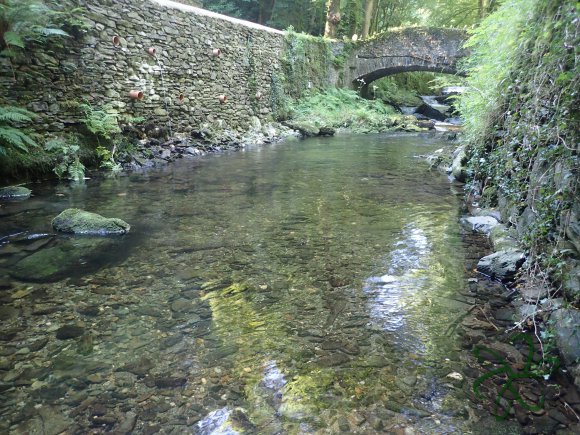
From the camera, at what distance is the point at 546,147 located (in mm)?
2773

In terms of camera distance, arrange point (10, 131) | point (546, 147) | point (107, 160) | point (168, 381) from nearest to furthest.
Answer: point (168, 381)
point (546, 147)
point (10, 131)
point (107, 160)

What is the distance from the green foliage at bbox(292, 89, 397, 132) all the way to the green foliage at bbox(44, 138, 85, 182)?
9918mm

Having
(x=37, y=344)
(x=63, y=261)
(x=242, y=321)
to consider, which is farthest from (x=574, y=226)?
(x=63, y=261)

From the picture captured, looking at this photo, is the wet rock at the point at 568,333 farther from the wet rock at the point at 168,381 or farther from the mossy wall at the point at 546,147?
the wet rock at the point at 168,381

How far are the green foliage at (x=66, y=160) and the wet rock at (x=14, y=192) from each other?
1.03m

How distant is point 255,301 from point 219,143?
8602mm

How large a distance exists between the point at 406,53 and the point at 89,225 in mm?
18916

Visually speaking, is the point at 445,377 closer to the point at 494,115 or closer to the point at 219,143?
the point at 494,115

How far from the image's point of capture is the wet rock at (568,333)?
2.05m

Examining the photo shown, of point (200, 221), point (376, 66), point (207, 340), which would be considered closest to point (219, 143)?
point (200, 221)

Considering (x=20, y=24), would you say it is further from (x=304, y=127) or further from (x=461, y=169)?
(x=304, y=127)

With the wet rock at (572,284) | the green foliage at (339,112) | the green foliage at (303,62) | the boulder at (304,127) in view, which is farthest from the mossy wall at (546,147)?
the green foliage at (303,62)

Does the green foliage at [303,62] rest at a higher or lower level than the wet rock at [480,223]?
higher

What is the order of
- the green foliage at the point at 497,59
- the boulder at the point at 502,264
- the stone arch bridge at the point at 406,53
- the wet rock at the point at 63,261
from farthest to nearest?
the stone arch bridge at the point at 406,53, the green foliage at the point at 497,59, the wet rock at the point at 63,261, the boulder at the point at 502,264
